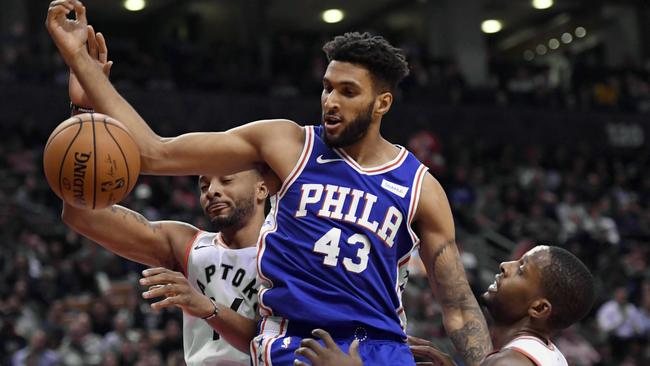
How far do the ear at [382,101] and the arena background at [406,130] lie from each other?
26.0 ft

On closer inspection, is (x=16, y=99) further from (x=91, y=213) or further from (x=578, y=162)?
(x=91, y=213)

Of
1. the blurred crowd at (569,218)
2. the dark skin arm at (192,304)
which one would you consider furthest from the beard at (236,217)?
the blurred crowd at (569,218)

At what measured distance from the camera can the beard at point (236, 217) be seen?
5566 millimetres

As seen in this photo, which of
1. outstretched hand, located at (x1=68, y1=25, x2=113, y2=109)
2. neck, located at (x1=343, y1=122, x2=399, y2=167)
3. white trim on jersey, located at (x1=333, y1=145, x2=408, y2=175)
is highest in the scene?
outstretched hand, located at (x1=68, y1=25, x2=113, y2=109)

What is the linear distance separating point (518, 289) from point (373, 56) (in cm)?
118

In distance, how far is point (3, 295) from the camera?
13.1 metres

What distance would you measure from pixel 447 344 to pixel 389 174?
31.9 ft

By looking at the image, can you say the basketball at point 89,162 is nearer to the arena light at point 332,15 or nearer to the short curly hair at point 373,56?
the short curly hair at point 373,56

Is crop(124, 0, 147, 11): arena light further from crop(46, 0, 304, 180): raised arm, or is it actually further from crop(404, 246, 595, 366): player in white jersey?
crop(404, 246, 595, 366): player in white jersey

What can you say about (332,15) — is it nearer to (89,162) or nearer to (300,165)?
(300,165)

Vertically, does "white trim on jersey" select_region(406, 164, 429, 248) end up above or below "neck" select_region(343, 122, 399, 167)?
below

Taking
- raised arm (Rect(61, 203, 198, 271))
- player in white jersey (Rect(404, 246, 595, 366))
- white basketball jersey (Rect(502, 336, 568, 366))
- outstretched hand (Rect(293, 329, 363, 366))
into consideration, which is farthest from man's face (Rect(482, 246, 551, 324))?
raised arm (Rect(61, 203, 198, 271))

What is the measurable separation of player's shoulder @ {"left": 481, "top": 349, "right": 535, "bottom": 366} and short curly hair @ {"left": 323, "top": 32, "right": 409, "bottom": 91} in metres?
1.26

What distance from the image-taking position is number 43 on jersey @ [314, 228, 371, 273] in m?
4.34
